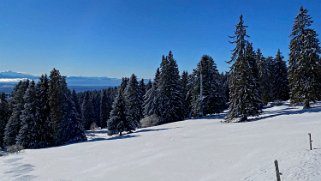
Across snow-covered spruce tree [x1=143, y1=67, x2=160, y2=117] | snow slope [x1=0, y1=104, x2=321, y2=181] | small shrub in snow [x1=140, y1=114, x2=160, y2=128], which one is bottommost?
snow slope [x1=0, y1=104, x2=321, y2=181]

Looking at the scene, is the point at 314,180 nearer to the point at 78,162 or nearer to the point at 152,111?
the point at 78,162

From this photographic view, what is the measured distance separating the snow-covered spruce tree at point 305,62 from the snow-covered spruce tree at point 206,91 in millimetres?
17218

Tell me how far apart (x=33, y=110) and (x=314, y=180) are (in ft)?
136

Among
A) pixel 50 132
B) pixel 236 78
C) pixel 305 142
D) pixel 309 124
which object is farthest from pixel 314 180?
pixel 50 132

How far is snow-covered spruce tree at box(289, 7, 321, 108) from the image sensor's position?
3856 centimetres

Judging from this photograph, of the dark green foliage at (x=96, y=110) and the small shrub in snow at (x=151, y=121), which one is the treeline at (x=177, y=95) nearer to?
the small shrub in snow at (x=151, y=121)

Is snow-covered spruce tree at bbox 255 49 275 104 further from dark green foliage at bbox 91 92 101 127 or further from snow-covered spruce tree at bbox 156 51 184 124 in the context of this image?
dark green foliage at bbox 91 92 101 127

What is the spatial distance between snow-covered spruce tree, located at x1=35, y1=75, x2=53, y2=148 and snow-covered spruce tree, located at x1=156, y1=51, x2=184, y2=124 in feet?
70.1

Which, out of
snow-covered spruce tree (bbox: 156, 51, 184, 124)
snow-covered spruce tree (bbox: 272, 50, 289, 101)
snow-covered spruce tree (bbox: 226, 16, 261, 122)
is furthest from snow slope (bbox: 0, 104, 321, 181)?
snow-covered spruce tree (bbox: 272, 50, 289, 101)

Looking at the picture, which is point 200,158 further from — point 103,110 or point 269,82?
point 103,110

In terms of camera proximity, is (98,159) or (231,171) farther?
(98,159)

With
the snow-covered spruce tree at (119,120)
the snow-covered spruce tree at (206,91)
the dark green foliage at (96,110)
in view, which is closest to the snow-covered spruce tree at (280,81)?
the snow-covered spruce tree at (206,91)

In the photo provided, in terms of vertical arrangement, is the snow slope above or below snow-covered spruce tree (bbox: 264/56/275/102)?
below

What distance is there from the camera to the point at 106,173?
2098 centimetres
